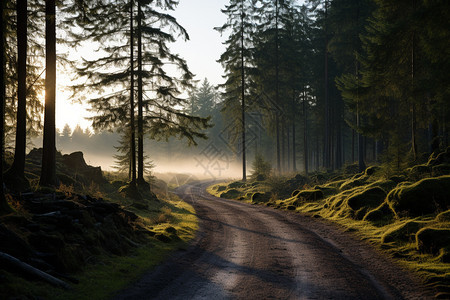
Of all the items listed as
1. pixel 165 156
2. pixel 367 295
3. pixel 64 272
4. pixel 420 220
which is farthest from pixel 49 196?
pixel 165 156

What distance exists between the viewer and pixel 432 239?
875 cm

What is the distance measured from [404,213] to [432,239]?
3263 mm

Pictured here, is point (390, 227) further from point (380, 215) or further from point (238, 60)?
point (238, 60)

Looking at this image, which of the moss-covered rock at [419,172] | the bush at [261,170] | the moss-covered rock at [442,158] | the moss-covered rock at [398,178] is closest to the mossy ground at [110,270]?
the moss-covered rock at [398,178]

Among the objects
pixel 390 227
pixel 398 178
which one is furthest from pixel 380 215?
pixel 398 178

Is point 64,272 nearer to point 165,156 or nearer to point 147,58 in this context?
point 147,58

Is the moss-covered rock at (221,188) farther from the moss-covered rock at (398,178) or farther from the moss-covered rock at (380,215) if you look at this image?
the moss-covered rock at (380,215)

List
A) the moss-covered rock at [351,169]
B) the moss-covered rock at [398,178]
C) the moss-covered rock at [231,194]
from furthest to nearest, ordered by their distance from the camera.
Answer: the moss-covered rock at [231,194], the moss-covered rock at [351,169], the moss-covered rock at [398,178]

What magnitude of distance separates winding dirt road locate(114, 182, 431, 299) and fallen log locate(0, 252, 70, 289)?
126 centimetres

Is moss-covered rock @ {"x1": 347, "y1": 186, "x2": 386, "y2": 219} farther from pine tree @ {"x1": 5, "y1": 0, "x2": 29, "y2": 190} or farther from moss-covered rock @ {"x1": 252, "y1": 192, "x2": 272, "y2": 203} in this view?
pine tree @ {"x1": 5, "y1": 0, "x2": 29, "y2": 190}

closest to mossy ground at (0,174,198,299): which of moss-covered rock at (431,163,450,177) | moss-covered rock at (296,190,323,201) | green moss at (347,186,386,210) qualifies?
green moss at (347,186,386,210)

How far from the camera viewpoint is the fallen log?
588cm

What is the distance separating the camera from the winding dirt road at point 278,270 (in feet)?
21.3

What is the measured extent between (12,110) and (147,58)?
8.75 m
